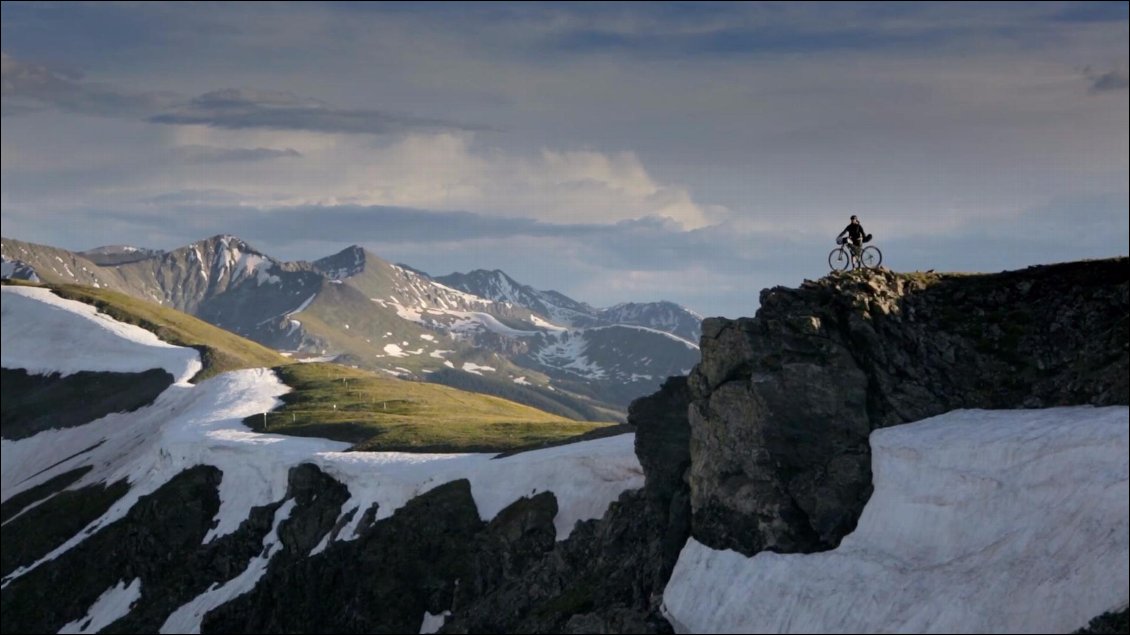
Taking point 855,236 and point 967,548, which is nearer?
A: point 967,548

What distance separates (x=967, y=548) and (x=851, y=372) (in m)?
11.3

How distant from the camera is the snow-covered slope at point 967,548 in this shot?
4012cm

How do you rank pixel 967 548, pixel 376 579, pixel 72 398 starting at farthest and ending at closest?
pixel 72 398 → pixel 376 579 → pixel 967 548

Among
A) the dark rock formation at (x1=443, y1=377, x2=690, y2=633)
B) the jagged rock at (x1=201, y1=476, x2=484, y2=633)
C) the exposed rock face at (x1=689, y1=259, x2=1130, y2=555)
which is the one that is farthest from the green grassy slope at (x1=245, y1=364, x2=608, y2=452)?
the exposed rock face at (x1=689, y1=259, x2=1130, y2=555)

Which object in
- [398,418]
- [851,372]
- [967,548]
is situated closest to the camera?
[967,548]

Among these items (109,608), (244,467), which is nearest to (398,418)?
(244,467)

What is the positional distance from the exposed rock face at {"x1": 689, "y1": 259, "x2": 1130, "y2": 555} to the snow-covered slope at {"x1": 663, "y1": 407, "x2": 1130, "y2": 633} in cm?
142

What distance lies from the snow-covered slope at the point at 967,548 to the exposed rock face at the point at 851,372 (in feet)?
4.65

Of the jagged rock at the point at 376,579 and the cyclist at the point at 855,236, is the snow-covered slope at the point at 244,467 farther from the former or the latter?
the cyclist at the point at 855,236

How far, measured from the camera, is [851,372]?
52.4 meters

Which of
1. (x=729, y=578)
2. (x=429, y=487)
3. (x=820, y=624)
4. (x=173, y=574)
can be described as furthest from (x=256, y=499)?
(x=820, y=624)

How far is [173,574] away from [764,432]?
63.4m

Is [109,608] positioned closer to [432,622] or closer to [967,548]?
[432,622]

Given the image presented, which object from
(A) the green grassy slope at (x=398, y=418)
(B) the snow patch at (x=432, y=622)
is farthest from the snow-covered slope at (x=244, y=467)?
(B) the snow patch at (x=432, y=622)
